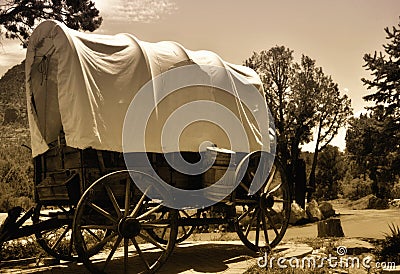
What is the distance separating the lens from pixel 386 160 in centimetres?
1134

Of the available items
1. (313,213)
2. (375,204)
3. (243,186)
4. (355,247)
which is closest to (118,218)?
(243,186)

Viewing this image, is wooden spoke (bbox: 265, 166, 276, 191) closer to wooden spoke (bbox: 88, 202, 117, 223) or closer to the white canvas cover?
the white canvas cover

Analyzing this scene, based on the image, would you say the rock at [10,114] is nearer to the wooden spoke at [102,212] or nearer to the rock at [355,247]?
the rock at [355,247]

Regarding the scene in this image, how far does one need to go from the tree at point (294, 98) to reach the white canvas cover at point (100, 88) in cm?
1461

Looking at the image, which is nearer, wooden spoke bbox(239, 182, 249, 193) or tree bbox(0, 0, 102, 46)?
wooden spoke bbox(239, 182, 249, 193)

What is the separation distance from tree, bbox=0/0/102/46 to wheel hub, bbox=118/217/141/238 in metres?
8.79

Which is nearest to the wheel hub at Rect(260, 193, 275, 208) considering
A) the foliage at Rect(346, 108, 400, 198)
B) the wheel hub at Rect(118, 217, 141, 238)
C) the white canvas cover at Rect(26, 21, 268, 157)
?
the white canvas cover at Rect(26, 21, 268, 157)

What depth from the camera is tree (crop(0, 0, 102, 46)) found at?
12898 millimetres

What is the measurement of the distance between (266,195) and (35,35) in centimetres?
411

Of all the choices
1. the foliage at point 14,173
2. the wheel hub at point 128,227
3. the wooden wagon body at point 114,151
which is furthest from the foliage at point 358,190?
the wheel hub at point 128,227

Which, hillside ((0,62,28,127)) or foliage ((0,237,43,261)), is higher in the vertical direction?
hillside ((0,62,28,127))

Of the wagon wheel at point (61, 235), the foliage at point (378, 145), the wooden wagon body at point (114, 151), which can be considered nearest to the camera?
the wooden wagon body at point (114, 151)

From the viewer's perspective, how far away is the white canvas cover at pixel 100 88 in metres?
5.66

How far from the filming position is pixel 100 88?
5.86 meters
